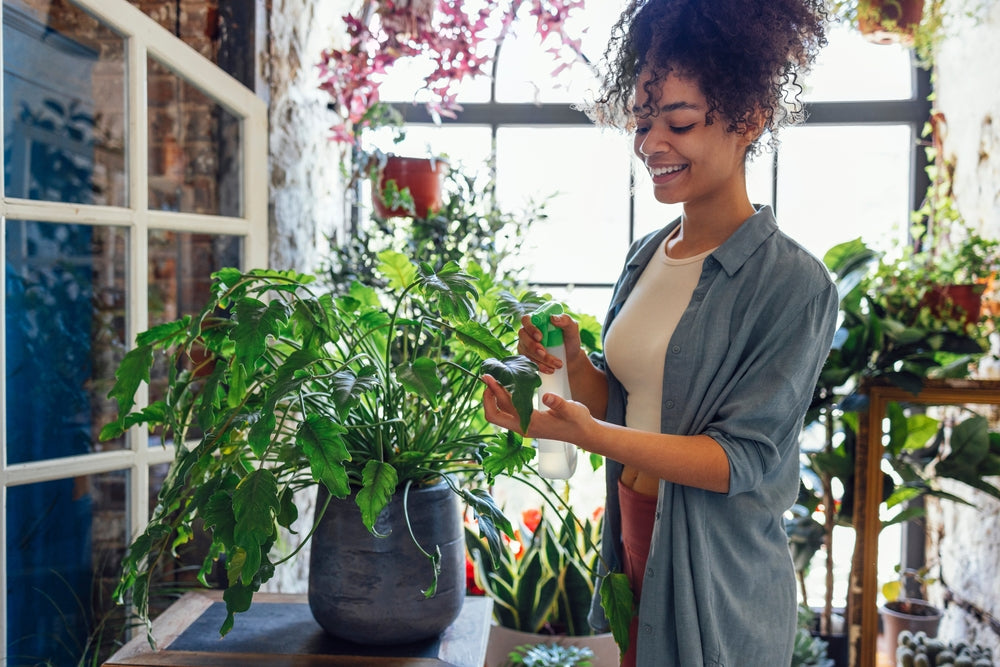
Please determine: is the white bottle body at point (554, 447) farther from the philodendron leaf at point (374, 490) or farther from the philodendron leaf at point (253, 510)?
the philodendron leaf at point (253, 510)

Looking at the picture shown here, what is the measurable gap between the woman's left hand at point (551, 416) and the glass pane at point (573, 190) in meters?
2.18

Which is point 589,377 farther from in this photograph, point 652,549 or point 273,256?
point 273,256

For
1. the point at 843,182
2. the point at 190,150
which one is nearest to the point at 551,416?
the point at 190,150

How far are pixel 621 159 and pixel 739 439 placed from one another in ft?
7.53

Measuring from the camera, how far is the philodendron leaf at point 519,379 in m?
1.09

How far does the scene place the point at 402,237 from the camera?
284cm

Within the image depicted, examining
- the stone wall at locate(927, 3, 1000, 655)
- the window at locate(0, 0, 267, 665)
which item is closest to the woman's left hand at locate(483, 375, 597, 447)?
the window at locate(0, 0, 267, 665)

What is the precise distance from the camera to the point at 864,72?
323 cm

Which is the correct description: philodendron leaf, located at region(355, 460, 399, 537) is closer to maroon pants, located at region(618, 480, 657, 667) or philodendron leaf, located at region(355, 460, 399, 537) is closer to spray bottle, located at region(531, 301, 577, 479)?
spray bottle, located at region(531, 301, 577, 479)

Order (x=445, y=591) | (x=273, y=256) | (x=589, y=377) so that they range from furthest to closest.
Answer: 1. (x=273, y=256)
2. (x=589, y=377)
3. (x=445, y=591)

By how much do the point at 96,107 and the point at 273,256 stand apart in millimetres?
646

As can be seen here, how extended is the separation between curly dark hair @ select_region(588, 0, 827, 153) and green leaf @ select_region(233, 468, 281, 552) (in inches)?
31.1

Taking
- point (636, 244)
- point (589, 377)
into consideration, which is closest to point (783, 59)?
point (636, 244)

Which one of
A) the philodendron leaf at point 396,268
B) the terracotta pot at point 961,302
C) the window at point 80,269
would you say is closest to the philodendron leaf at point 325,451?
the philodendron leaf at point 396,268
